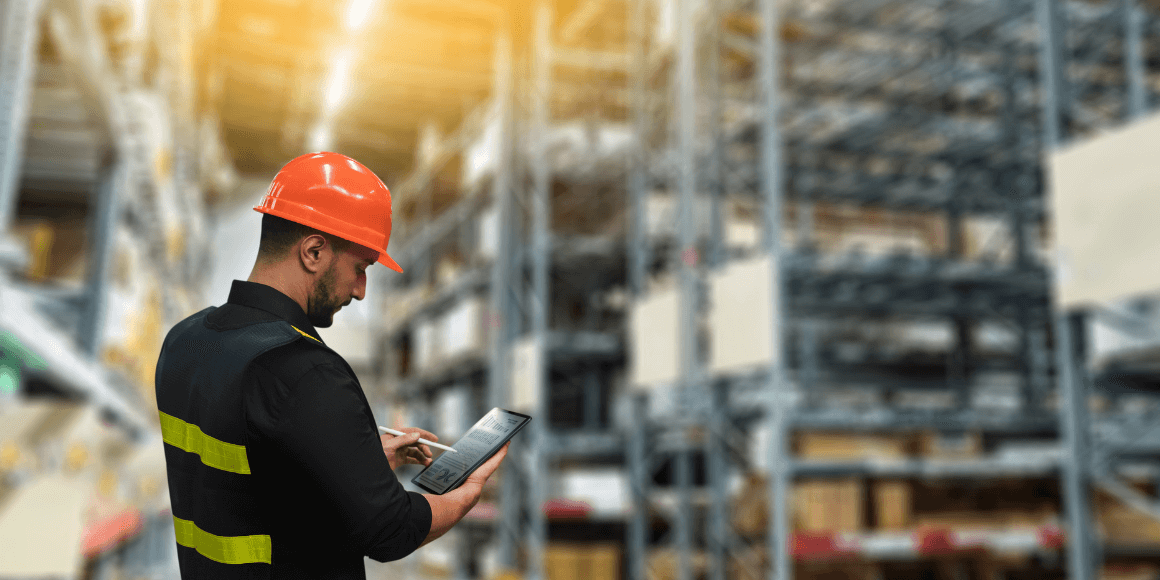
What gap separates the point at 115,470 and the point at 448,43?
7.15 metres

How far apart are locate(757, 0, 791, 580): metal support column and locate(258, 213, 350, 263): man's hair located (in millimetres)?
3975

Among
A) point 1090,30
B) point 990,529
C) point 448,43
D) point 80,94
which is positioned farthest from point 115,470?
point 448,43

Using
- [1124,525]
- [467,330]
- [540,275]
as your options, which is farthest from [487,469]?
[467,330]

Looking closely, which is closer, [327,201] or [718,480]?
[327,201]

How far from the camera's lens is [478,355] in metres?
9.34

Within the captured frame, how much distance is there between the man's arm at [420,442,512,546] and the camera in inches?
41.5

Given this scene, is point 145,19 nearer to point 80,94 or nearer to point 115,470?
point 80,94

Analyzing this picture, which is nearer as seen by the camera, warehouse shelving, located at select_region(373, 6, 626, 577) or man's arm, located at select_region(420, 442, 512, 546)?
man's arm, located at select_region(420, 442, 512, 546)

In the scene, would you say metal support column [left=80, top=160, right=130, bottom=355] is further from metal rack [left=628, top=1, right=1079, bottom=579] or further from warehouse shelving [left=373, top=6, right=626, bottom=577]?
warehouse shelving [left=373, top=6, right=626, bottom=577]

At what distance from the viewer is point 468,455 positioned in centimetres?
102

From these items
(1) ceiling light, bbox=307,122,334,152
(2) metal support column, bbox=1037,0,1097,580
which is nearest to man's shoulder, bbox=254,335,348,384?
(2) metal support column, bbox=1037,0,1097,580

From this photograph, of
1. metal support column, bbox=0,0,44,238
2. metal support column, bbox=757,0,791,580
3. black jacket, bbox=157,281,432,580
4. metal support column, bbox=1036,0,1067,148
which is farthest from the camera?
metal support column, bbox=757,0,791,580

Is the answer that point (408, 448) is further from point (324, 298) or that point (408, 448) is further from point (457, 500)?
point (324, 298)

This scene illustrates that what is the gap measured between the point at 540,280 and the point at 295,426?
6826 millimetres
